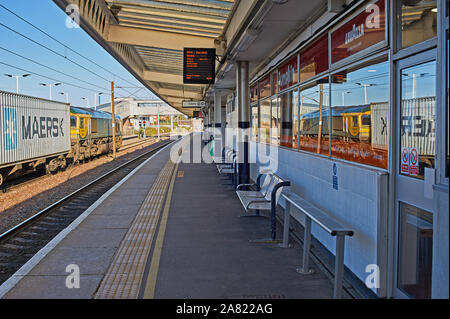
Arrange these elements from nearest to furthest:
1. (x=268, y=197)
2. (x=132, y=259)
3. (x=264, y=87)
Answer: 1. (x=132, y=259)
2. (x=268, y=197)
3. (x=264, y=87)

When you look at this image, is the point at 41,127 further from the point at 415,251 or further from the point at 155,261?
the point at 415,251

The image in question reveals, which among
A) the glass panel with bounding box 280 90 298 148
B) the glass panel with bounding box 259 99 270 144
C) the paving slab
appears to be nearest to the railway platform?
the paving slab

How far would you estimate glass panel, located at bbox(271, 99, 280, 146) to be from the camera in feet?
29.4

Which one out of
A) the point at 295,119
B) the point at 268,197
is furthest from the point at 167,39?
the point at 268,197

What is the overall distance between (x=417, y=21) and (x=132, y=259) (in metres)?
4.08

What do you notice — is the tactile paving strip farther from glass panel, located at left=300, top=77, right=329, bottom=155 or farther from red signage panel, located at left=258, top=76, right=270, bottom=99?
red signage panel, located at left=258, top=76, right=270, bottom=99

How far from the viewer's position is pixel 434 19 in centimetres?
330

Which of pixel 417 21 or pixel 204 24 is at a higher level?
pixel 204 24

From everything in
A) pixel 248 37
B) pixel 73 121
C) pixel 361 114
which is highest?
pixel 248 37

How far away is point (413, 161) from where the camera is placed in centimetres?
356

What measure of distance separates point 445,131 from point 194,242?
4344 mm

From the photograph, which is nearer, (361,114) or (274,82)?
(361,114)

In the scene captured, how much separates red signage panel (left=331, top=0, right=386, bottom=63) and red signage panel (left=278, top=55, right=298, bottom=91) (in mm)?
2013

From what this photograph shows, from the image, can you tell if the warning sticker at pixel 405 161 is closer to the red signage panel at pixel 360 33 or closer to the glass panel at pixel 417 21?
the glass panel at pixel 417 21
